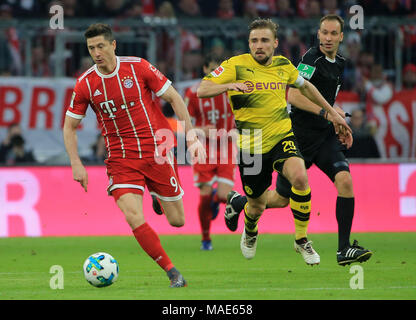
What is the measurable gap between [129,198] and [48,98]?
8.67 m

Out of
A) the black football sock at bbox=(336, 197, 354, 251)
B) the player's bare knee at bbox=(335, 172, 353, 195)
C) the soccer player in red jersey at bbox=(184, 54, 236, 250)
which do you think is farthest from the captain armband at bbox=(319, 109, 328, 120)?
the soccer player in red jersey at bbox=(184, 54, 236, 250)

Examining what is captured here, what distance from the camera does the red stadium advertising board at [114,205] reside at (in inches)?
580

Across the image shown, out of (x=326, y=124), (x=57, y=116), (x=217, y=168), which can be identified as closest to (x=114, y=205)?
(x=217, y=168)

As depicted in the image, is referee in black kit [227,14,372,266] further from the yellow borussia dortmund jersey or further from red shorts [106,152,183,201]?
red shorts [106,152,183,201]

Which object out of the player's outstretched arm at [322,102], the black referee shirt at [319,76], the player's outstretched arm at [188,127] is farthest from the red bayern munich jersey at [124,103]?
the black referee shirt at [319,76]

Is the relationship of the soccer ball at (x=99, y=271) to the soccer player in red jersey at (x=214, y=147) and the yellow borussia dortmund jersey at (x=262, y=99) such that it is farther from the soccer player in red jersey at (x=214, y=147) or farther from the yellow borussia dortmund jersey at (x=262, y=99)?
the soccer player in red jersey at (x=214, y=147)

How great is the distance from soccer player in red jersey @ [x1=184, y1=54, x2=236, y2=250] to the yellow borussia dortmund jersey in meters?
3.61

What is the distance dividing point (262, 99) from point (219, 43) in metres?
7.35

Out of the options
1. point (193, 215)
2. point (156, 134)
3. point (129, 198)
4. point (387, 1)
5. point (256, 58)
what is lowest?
point (193, 215)

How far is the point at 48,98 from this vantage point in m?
16.7

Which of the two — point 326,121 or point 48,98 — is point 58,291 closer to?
point 326,121

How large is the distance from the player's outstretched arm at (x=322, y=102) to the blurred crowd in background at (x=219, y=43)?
246 inches

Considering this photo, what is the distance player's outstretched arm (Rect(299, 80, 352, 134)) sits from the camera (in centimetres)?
953
